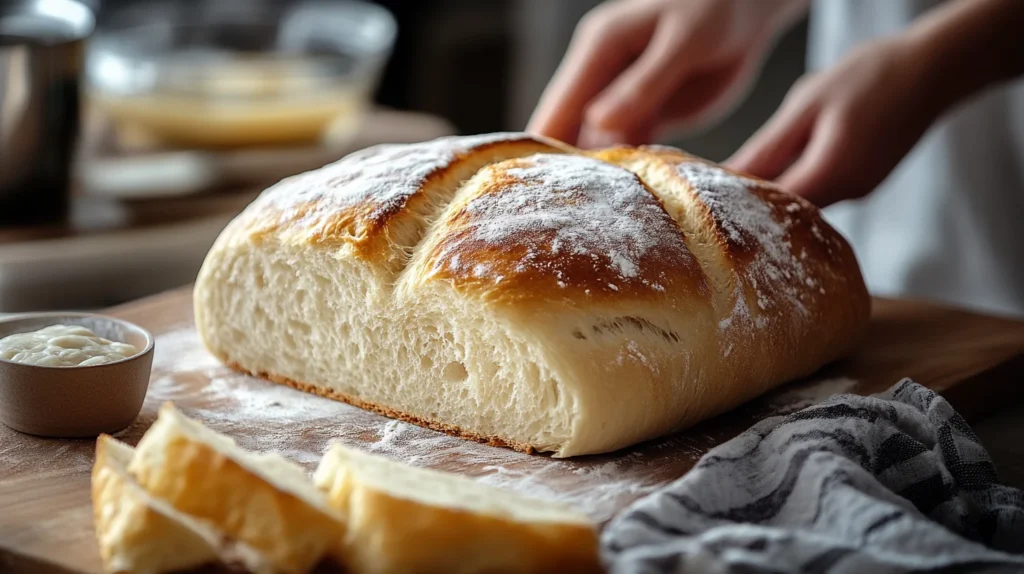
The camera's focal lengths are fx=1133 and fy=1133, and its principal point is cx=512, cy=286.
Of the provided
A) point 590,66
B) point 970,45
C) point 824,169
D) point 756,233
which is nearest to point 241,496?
point 756,233

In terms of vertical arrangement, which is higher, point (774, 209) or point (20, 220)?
point (774, 209)

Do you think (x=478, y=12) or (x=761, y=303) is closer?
(x=761, y=303)

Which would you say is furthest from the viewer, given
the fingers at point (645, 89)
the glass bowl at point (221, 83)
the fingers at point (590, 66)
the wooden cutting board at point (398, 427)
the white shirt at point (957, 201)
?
the glass bowl at point (221, 83)

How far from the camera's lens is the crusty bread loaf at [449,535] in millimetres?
1424

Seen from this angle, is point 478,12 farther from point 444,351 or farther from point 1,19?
point 444,351

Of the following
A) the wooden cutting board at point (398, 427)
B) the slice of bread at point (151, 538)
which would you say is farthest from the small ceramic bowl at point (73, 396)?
the slice of bread at point (151, 538)

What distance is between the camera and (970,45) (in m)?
2.85

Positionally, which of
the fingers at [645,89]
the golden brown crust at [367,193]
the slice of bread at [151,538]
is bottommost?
the slice of bread at [151,538]

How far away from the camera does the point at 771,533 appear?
59.8 inches

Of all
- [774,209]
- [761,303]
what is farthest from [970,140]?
[761,303]

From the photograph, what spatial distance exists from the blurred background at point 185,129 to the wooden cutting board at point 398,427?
2.42 feet

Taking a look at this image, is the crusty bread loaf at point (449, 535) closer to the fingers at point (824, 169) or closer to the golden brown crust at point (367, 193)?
the golden brown crust at point (367, 193)

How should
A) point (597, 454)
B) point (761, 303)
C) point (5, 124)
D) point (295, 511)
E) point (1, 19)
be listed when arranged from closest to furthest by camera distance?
point (295, 511) → point (597, 454) → point (761, 303) → point (5, 124) → point (1, 19)

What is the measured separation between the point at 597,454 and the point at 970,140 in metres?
2.18
